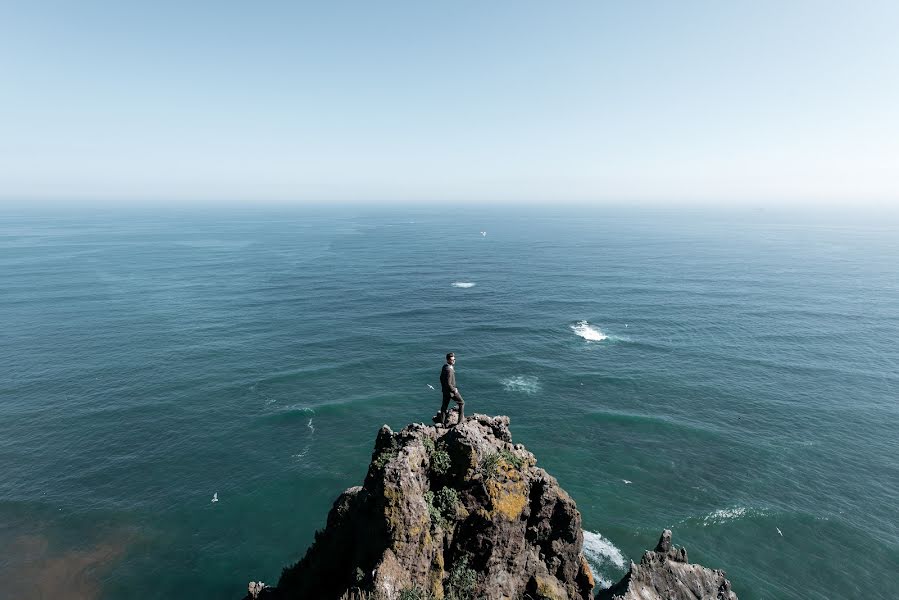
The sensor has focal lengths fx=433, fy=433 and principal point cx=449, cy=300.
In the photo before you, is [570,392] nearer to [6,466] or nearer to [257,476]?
[257,476]

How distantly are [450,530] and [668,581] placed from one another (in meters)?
22.7

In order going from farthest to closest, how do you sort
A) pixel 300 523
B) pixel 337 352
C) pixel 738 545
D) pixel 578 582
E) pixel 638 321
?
pixel 638 321 < pixel 337 352 < pixel 300 523 < pixel 738 545 < pixel 578 582

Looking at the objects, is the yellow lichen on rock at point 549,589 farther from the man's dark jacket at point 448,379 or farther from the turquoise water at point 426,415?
the turquoise water at point 426,415

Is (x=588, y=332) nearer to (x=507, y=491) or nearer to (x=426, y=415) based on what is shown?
(x=426, y=415)

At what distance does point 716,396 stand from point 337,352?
67.2m

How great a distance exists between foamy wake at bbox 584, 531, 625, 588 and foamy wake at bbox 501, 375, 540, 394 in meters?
28.5

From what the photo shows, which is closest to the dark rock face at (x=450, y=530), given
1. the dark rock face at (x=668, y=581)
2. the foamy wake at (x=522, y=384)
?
the dark rock face at (x=668, y=581)

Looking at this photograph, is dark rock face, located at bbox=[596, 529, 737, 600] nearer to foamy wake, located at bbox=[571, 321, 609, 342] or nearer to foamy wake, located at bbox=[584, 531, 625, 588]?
foamy wake, located at bbox=[584, 531, 625, 588]

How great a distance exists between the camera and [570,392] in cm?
7162

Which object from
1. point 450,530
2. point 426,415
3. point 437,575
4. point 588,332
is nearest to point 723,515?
point 426,415

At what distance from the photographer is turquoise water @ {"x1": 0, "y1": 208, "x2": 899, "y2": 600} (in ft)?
143

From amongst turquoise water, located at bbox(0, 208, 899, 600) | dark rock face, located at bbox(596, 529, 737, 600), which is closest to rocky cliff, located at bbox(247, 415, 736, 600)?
dark rock face, located at bbox(596, 529, 737, 600)

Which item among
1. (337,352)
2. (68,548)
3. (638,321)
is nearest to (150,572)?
(68,548)

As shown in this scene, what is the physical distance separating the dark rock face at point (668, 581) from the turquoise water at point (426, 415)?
8.53 meters
